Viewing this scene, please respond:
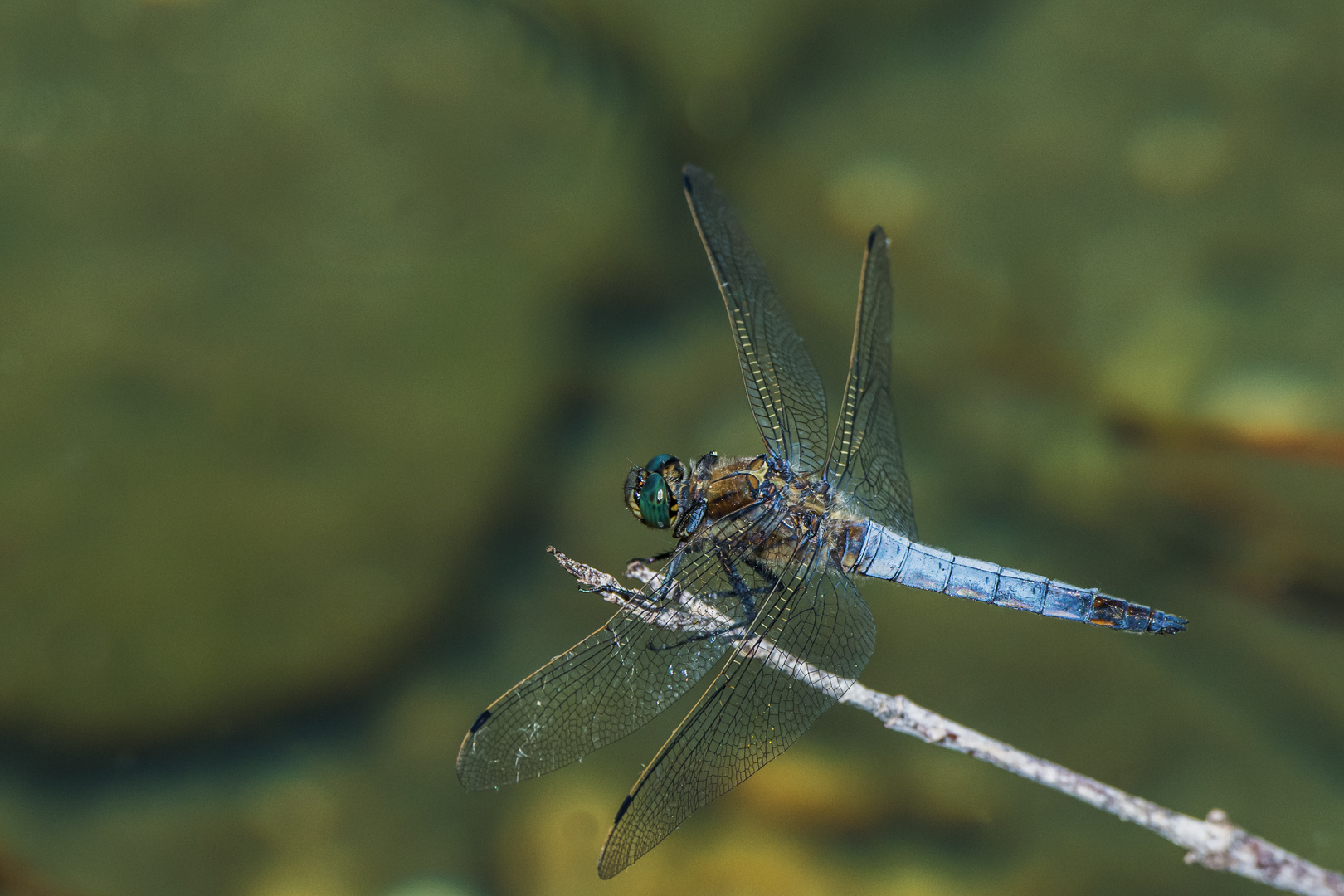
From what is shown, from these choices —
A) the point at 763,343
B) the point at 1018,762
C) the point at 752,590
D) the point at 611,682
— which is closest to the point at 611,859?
the point at 611,682

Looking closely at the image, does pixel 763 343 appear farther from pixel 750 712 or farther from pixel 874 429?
pixel 750 712

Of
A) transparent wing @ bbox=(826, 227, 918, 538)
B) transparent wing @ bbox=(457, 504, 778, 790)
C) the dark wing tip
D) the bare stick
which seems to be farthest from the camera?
transparent wing @ bbox=(826, 227, 918, 538)

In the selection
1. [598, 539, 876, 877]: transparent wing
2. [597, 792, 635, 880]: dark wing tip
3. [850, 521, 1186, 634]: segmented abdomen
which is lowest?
[597, 792, 635, 880]: dark wing tip

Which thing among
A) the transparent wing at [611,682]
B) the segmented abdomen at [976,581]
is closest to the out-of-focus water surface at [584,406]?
the segmented abdomen at [976,581]

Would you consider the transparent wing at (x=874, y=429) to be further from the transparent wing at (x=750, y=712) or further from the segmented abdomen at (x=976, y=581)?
the transparent wing at (x=750, y=712)

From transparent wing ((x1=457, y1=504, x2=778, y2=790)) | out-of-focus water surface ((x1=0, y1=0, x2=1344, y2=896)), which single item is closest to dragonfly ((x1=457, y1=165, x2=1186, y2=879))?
transparent wing ((x1=457, y1=504, x2=778, y2=790))

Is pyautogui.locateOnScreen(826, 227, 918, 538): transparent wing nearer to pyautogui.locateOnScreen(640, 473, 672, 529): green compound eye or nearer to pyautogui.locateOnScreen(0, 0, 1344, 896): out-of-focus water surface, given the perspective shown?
pyautogui.locateOnScreen(0, 0, 1344, 896): out-of-focus water surface
